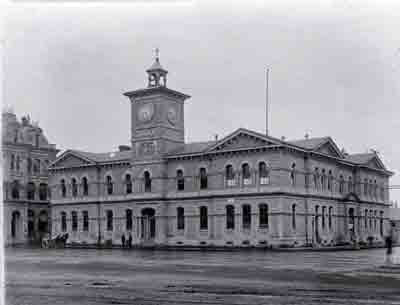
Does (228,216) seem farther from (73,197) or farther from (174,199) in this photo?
(73,197)

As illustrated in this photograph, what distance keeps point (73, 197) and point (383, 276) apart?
41.4 m

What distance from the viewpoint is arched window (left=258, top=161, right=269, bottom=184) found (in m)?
48.8

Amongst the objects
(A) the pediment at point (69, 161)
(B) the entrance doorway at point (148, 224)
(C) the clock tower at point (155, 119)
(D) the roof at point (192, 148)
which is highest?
(C) the clock tower at point (155, 119)

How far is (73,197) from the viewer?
6003 centimetres

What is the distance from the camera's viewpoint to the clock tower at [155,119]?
5281 cm

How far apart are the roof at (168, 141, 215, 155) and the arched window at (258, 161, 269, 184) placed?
18.8 feet

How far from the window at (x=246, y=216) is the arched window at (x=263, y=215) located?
0.97 metres

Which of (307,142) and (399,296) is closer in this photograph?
(399,296)

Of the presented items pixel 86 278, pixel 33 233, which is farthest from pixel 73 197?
pixel 86 278

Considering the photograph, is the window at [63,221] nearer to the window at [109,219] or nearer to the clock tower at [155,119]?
the window at [109,219]

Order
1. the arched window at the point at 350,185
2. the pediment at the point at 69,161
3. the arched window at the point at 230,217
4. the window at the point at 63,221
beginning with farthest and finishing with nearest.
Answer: the window at the point at 63,221, the pediment at the point at 69,161, the arched window at the point at 350,185, the arched window at the point at 230,217

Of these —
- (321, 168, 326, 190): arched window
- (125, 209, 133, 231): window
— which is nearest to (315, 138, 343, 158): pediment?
(321, 168, 326, 190): arched window

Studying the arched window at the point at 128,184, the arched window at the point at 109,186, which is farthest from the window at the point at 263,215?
the arched window at the point at 109,186

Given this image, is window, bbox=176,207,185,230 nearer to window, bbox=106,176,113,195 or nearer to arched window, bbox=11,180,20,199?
window, bbox=106,176,113,195
